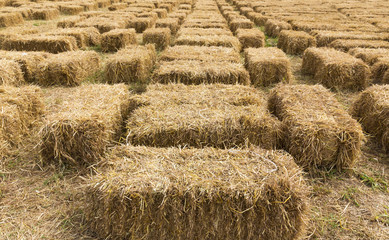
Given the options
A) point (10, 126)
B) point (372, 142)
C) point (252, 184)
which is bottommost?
point (372, 142)

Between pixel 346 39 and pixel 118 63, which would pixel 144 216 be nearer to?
pixel 118 63

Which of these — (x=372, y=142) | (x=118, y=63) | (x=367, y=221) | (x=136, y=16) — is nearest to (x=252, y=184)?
(x=367, y=221)

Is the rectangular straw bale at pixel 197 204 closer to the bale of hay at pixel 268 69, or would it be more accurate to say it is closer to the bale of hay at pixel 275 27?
the bale of hay at pixel 268 69

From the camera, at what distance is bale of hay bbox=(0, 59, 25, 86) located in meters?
6.77

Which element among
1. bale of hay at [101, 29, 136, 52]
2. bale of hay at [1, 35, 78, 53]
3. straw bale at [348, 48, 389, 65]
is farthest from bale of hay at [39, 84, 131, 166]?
straw bale at [348, 48, 389, 65]

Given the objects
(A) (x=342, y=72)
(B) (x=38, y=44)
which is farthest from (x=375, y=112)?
(B) (x=38, y=44)

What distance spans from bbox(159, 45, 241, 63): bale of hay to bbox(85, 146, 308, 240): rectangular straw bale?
4828mm

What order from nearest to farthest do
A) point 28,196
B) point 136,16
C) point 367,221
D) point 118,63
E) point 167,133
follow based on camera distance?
point 367,221
point 28,196
point 167,133
point 118,63
point 136,16

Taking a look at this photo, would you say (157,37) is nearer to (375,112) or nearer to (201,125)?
(201,125)

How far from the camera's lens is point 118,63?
7.68m

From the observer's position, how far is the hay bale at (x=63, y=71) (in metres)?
7.39

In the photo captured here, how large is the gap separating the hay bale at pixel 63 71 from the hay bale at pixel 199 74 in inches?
101

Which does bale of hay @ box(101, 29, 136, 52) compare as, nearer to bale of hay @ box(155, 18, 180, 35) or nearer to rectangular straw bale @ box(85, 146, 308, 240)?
bale of hay @ box(155, 18, 180, 35)

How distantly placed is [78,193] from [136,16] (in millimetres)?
14703
